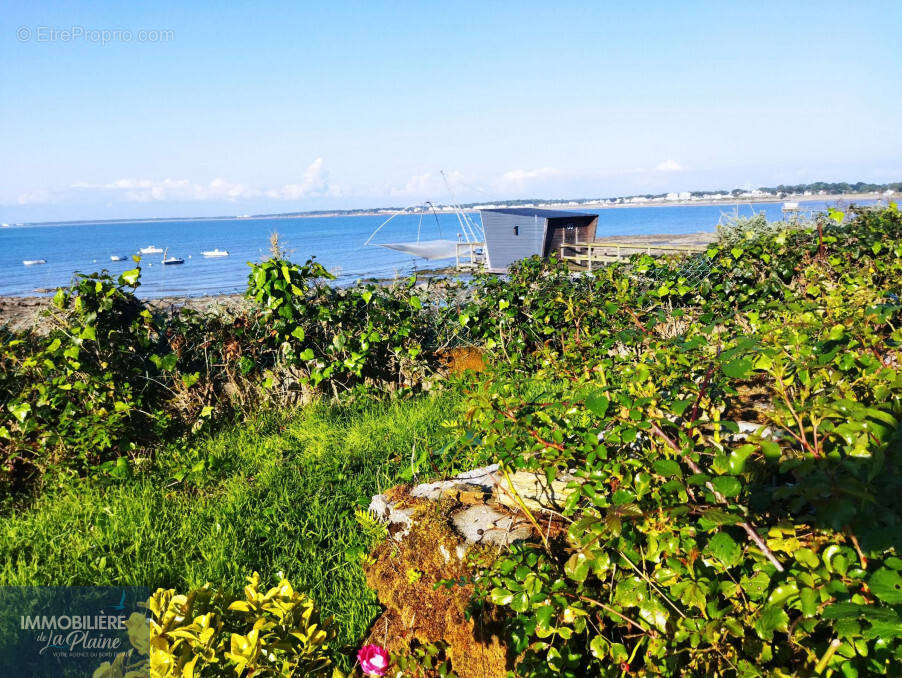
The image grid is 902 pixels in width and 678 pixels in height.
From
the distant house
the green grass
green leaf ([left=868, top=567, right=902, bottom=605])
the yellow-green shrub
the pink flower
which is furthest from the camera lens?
the distant house

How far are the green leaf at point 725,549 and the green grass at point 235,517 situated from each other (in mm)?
1757

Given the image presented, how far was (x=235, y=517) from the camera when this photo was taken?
325 centimetres

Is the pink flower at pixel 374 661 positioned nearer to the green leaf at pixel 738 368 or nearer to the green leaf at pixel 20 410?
the green leaf at pixel 738 368

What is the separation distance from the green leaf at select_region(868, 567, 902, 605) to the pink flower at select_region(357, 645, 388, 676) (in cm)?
146

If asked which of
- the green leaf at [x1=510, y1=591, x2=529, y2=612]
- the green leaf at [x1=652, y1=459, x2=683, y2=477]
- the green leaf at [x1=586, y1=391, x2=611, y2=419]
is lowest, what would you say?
the green leaf at [x1=510, y1=591, x2=529, y2=612]

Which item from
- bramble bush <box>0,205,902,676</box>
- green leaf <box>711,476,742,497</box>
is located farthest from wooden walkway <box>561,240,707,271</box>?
green leaf <box>711,476,742,497</box>

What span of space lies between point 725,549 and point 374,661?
1.22 metres

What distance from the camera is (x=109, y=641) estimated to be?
238cm

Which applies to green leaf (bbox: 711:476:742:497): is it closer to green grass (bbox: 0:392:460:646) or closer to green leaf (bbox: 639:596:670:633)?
green leaf (bbox: 639:596:670:633)

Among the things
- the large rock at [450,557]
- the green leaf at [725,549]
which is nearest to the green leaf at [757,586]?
the green leaf at [725,549]

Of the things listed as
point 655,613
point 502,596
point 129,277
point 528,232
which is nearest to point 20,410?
point 129,277

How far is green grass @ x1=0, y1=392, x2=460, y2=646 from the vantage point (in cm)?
279

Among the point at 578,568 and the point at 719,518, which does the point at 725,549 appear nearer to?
the point at 719,518

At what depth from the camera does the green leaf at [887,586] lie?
1013 mm
